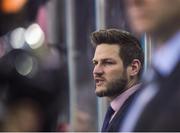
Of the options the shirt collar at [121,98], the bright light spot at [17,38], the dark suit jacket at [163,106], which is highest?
the bright light spot at [17,38]

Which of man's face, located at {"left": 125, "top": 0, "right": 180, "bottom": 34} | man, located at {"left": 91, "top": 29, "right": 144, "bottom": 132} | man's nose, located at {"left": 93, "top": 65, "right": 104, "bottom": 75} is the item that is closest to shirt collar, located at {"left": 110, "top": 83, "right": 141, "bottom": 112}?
man, located at {"left": 91, "top": 29, "right": 144, "bottom": 132}

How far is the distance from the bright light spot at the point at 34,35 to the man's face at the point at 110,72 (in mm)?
311

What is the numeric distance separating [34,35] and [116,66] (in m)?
0.40

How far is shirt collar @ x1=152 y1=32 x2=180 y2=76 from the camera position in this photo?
58cm

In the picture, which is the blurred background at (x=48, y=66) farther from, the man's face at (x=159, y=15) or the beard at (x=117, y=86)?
the man's face at (x=159, y=15)

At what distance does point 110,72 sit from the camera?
4.03 ft

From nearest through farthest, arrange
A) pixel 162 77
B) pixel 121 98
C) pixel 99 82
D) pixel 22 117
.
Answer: pixel 162 77 < pixel 121 98 < pixel 99 82 < pixel 22 117

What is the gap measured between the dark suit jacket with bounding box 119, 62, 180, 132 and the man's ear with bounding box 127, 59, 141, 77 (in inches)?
22.5

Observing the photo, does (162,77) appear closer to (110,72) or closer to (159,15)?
(159,15)

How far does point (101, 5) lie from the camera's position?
1.38 meters

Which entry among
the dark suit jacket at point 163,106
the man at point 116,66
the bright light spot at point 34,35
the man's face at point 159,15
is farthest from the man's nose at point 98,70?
the dark suit jacket at point 163,106

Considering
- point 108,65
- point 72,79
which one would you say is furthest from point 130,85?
point 72,79

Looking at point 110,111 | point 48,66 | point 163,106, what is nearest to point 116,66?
point 110,111

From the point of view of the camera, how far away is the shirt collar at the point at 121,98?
1129 mm
